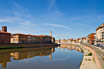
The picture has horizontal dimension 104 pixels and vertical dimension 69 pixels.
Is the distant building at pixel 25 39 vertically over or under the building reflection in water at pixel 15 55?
over

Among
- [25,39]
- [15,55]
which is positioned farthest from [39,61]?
[25,39]

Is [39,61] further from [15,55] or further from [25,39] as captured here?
[25,39]

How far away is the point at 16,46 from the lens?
216 feet

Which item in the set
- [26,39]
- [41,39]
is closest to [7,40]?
[26,39]

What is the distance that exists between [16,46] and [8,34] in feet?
31.0

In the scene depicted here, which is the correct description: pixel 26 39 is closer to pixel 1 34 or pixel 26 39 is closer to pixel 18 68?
pixel 1 34

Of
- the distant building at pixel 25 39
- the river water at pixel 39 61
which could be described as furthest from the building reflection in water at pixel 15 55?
the distant building at pixel 25 39

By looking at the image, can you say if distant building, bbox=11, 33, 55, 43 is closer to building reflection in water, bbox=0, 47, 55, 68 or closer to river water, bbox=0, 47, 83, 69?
building reflection in water, bbox=0, 47, 55, 68

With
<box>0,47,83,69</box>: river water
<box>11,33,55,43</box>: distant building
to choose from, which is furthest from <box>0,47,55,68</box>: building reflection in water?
<box>11,33,55,43</box>: distant building

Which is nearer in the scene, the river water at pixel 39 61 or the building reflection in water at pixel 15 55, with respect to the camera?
the river water at pixel 39 61

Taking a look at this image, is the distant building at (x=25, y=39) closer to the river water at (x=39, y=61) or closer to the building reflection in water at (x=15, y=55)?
the building reflection in water at (x=15, y=55)

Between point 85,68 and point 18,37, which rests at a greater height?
point 18,37

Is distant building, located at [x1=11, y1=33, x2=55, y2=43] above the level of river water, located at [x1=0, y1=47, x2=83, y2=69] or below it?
above

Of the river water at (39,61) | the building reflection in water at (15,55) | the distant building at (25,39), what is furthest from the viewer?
the distant building at (25,39)
